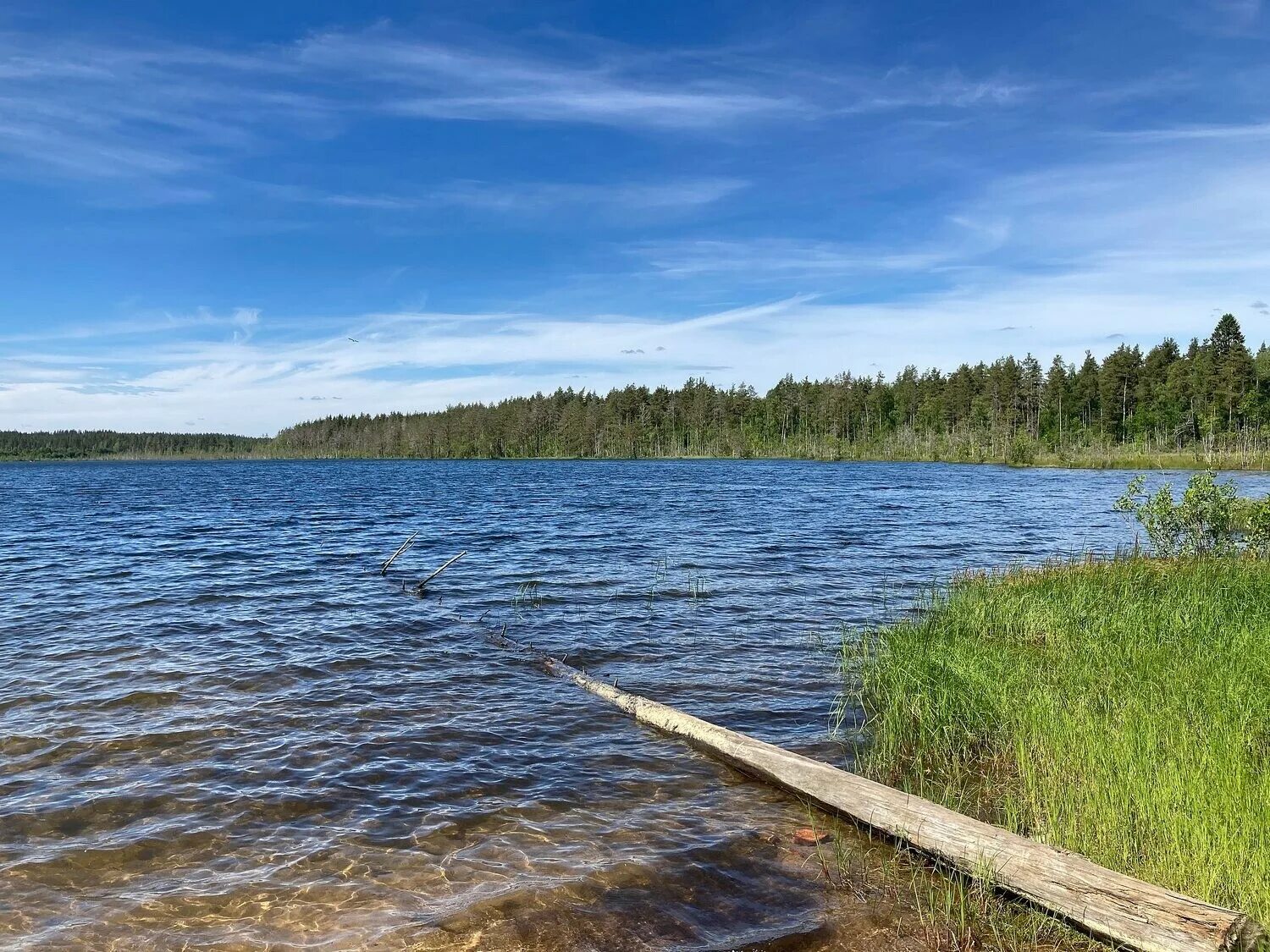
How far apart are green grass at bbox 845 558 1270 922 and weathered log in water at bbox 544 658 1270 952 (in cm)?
47

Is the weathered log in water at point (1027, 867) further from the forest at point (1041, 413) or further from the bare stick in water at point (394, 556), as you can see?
the forest at point (1041, 413)

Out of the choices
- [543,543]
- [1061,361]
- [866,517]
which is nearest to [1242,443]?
[1061,361]

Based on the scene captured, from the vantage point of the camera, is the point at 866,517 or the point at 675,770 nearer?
the point at 675,770

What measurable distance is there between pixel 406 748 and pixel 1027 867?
7.77 metres

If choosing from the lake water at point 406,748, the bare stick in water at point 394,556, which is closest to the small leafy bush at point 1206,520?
the lake water at point 406,748

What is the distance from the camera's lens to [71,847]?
7.98m

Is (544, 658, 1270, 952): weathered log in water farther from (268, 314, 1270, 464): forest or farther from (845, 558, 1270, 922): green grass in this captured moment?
(268, 314, 1270, 464): forest

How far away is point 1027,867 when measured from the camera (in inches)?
247

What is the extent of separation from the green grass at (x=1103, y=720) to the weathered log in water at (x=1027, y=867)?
1.53ft

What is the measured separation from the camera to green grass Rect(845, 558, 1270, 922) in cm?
616

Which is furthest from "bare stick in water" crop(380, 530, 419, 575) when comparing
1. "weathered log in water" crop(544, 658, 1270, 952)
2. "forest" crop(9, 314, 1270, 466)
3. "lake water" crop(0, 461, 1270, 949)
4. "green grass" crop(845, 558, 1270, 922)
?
"forest" crop(9, 314, 1270, 466)

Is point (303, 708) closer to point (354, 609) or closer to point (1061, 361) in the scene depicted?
point (354, 609)

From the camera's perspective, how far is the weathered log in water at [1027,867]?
16.9 feet

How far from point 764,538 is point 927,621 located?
19.1 meters
